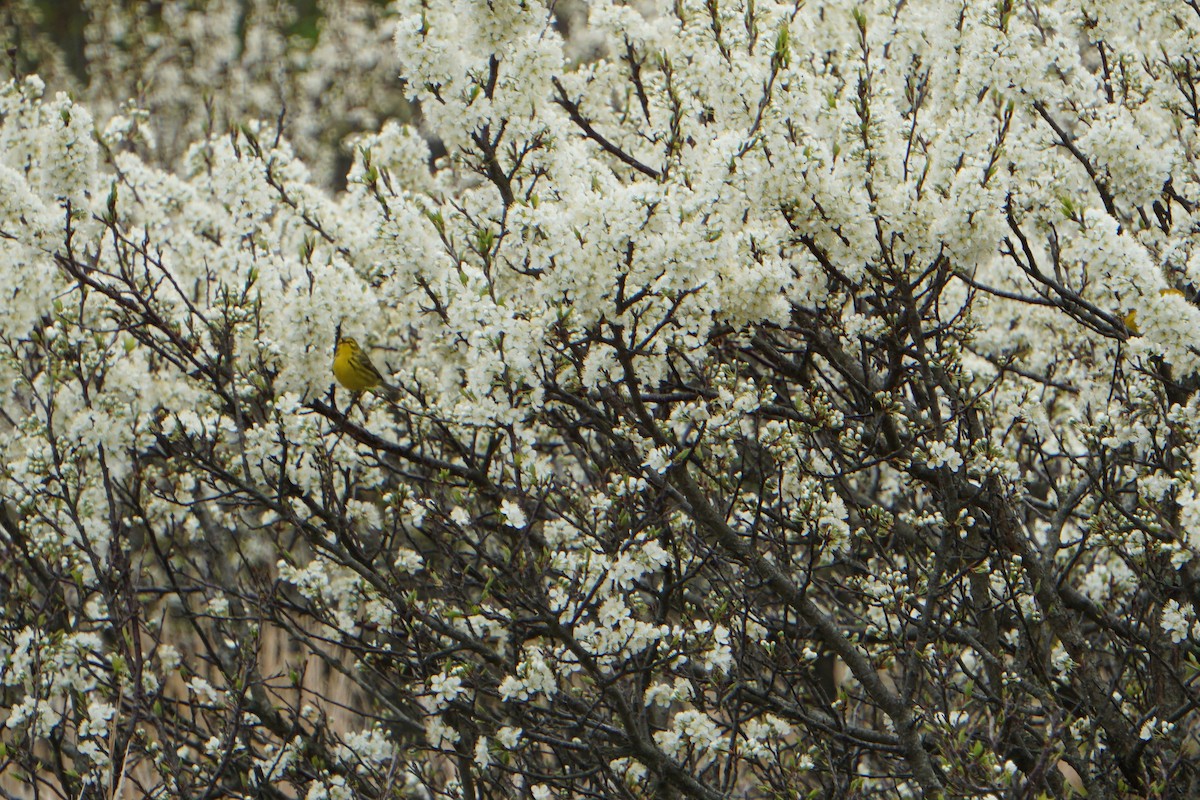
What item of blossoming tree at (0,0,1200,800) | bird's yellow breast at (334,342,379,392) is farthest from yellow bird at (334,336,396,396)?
blossoming tree at (0,0,1200,800)

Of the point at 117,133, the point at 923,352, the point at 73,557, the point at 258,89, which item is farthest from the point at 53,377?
the point at 258,89

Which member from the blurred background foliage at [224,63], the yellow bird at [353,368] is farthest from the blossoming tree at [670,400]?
the blurred background foliage at [224,63]

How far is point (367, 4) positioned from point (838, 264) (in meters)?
16.0

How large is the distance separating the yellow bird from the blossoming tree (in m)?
0.22

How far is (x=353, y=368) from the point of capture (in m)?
5.33

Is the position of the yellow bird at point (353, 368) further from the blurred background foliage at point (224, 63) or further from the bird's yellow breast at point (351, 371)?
the blurred background foliage at point (224, 63)

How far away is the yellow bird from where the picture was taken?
17.4 feet

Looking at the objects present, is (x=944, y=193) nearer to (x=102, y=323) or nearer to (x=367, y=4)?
(x=102, y=323)

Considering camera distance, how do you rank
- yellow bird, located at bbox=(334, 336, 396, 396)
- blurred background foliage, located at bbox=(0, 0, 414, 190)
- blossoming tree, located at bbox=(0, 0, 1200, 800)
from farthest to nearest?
blurred background foliage, located at bbox=(0, 0, 414, 190) → yellow bird, located at bbox=(334, 336, 396, 396) → blossoming tree, located at bbox=(0, 0, 1200, 800)

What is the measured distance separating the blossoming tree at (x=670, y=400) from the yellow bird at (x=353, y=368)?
0.72 ft

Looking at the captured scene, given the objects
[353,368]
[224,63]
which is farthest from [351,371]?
[224,63]

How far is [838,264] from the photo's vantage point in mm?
4527

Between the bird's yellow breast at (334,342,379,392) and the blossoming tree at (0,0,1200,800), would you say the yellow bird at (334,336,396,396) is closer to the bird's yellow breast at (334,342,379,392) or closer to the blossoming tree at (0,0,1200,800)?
the bird's yellow breast at (334,342,379,392)

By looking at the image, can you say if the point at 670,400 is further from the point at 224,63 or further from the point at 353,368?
the point at 224,63
